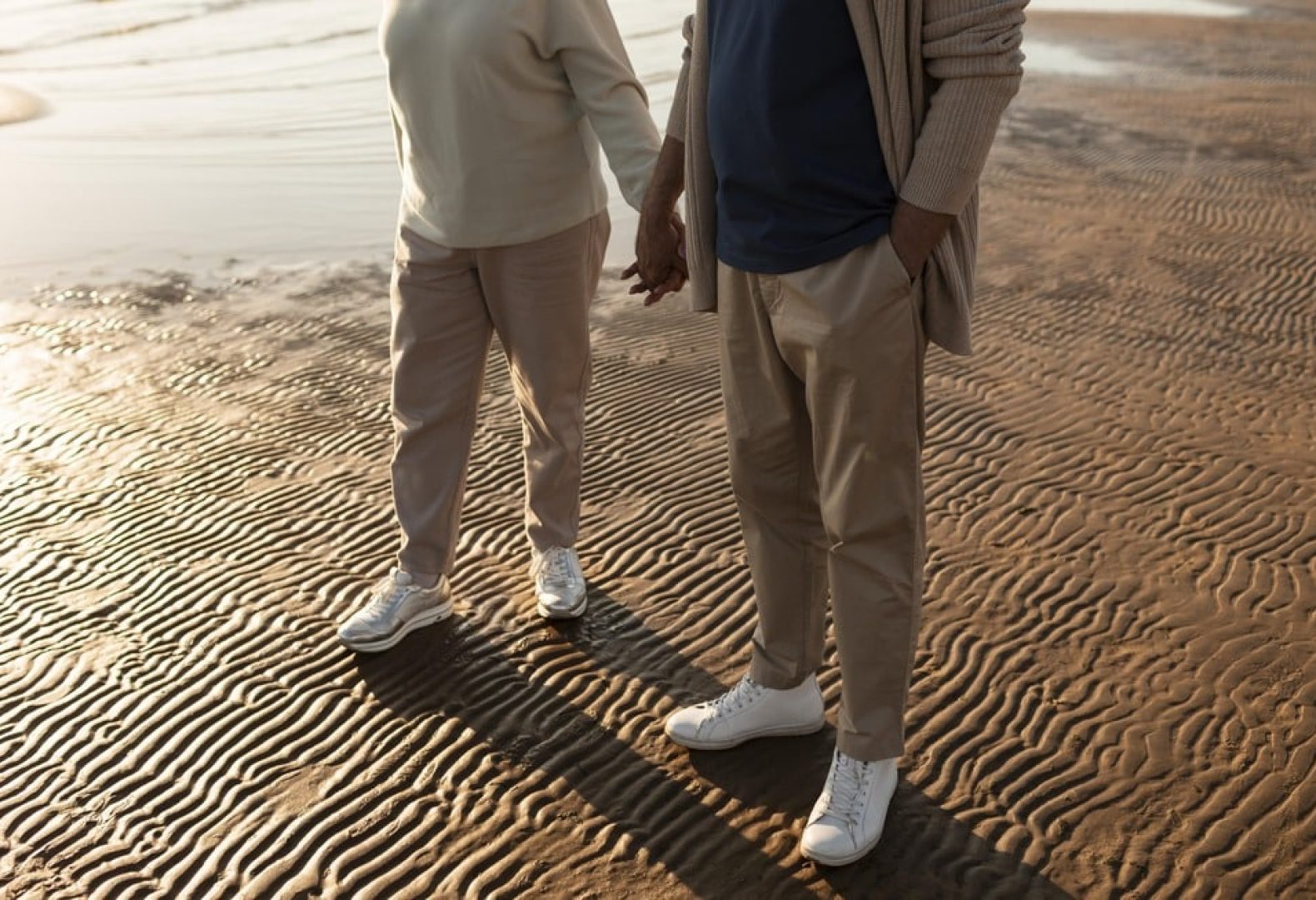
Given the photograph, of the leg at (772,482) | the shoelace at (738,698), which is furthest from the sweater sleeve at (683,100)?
the shoelace at (738,698)

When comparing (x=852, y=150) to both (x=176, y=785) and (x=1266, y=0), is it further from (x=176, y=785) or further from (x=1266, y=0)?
(x=1266, y=0)

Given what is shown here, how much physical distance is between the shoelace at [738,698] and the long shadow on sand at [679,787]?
0.12m

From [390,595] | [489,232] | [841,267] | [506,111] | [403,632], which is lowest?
[403,632]

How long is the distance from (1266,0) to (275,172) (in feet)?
65.0

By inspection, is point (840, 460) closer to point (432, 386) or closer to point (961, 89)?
point (961, 89)

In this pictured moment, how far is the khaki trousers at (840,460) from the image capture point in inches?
107

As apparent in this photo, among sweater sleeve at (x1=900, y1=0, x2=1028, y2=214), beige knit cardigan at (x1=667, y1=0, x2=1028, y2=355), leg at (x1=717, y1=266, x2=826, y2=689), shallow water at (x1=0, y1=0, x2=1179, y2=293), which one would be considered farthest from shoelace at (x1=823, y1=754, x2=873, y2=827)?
shallow water at (x1=0, y1=0, x2=1179, y2=293)

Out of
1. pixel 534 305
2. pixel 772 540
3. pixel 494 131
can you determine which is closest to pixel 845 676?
pixel 772 540

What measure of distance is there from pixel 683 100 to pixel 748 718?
5.18 ft

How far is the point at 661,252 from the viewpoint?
3285mm

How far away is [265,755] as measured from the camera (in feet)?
11.7

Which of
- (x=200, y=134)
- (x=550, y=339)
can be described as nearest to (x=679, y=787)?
(x=550, y=339)

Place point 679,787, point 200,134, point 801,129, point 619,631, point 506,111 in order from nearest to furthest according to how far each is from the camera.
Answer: point 801,129 < point 679,787 < point 506,111 < point 619,631 < point 200,134

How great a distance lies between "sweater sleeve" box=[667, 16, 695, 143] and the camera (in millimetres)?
2990
